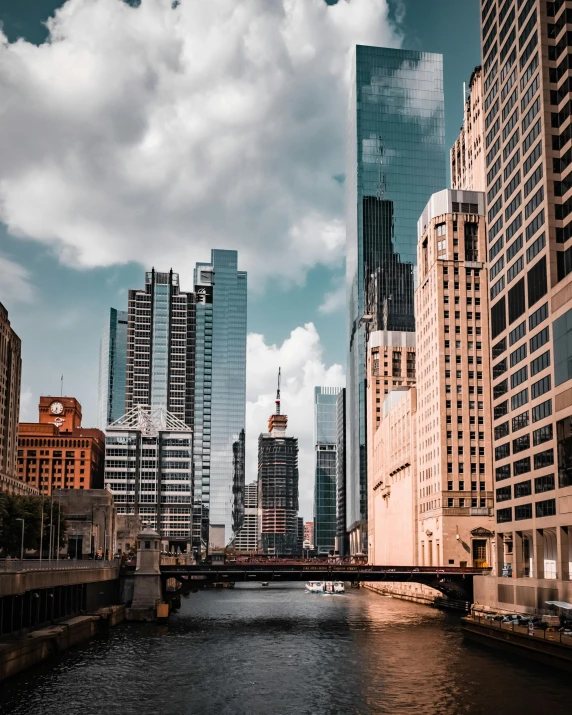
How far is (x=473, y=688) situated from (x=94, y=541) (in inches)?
5104

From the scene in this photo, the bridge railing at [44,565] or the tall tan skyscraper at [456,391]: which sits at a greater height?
the tall tan skyscraper at [456,391]

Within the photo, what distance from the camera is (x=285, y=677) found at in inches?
2936

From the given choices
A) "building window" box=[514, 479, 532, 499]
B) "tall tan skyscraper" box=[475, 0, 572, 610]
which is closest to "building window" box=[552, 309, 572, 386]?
"tall tan skyscraper" box=[475, 0, 572, 610]

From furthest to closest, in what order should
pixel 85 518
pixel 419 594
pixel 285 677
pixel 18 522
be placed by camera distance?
pixel 85 518
pixel 419 594
pixel 18 522
pixel 285 677

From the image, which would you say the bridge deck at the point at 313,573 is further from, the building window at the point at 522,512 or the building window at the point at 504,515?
the building window at the point at 522,512

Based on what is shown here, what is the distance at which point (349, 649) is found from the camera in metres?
91.8

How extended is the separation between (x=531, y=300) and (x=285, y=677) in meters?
59.6

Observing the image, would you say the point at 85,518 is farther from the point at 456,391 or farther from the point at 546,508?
the point at 546,508

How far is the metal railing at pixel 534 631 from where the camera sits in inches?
2975

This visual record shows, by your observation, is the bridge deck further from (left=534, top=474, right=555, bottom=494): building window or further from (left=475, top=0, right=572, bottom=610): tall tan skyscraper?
(left=534, top=474, right=555, bottom=494): building window

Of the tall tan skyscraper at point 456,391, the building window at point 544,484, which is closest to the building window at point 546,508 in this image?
the building window at point 544,484

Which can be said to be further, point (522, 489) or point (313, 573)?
point (313, 573)

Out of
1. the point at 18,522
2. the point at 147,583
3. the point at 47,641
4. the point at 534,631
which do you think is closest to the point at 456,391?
the point at 147,583

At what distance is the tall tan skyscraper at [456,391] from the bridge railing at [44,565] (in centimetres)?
7082
